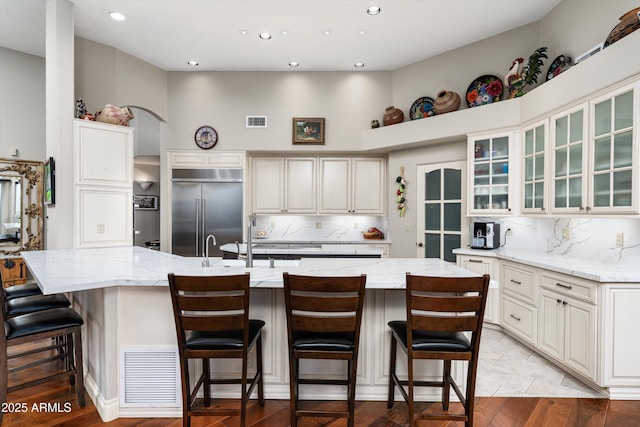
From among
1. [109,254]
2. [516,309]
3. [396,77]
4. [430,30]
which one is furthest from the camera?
[396,77]

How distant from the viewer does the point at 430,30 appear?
3.96 meters

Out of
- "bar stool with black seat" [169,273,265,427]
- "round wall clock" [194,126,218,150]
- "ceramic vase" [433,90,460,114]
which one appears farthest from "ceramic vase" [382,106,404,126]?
"bar stool with black seat" [169,273,265,427]

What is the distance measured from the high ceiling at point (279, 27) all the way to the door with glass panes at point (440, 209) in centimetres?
172

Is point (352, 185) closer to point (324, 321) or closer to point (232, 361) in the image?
point (232, 361)

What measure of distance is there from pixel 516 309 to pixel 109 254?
4.16m

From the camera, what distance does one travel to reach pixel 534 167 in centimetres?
348

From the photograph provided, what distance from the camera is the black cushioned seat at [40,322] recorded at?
1.99m

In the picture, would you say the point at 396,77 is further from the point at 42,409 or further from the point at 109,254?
the point at 42,409

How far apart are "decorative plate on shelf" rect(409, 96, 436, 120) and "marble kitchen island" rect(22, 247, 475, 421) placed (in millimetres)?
2904

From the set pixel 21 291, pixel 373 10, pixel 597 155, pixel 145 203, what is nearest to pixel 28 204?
pixel 145 203

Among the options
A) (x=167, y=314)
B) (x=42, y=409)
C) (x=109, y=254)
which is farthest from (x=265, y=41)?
(x=42, y=409)

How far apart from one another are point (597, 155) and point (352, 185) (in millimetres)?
3260

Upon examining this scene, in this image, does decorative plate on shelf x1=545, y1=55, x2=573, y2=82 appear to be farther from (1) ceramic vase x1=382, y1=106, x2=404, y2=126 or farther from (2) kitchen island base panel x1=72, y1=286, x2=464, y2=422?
(2) kitchen island base panel x1=72, y1=286, x2=464, y2=422

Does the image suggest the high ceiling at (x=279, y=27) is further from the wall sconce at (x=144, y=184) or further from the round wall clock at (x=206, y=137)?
the wall sconce at (x=144, y=184)
